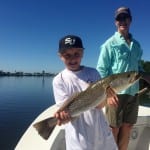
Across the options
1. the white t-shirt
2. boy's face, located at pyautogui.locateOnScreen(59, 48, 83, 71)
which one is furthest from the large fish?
boy's face, located at pyautogui.locateOnScreen(59, 48, 83, 71)

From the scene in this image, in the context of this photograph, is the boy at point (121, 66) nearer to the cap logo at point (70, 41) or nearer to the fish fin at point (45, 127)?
the cap logo at point (70, 41)

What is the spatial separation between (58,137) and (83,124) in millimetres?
1509

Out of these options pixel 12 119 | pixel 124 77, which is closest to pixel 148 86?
pixel 124 77

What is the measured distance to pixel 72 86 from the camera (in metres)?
3.56

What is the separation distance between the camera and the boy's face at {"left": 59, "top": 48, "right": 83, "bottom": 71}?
141 inches

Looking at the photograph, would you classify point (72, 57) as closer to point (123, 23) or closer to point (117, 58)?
point (117, 58)

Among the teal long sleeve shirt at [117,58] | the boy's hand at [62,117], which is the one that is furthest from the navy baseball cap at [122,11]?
the boy's hand at [62,117]

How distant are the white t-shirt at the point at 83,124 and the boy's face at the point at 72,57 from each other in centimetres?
6

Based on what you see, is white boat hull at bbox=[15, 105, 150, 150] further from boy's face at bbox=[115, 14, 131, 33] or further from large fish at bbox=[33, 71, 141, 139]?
boy's face at bbox=[115, 14, 131, 33]

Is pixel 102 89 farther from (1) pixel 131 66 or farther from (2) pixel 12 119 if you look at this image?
(2) pixel 12 119

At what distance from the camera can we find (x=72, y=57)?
359 centimetres

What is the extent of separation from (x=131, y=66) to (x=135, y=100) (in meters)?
0.52

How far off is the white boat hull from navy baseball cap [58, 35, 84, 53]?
1.60 metres

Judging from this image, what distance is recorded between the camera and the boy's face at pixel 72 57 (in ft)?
11.7
